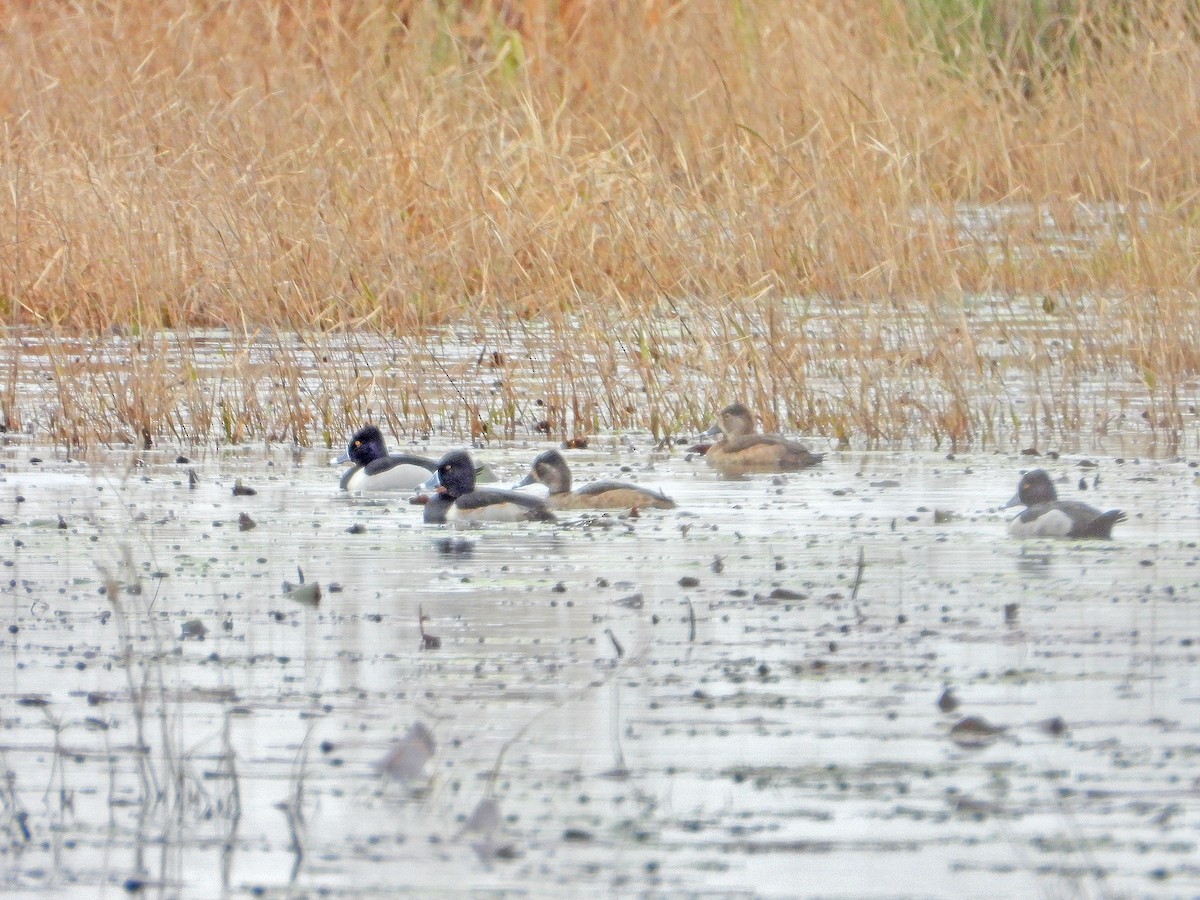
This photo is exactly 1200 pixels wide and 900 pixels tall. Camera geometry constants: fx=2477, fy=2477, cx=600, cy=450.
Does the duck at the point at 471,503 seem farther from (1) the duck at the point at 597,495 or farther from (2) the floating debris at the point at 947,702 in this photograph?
(2) the floating debris at the point at 947,702

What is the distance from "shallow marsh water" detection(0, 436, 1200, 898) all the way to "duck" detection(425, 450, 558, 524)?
0.13 m

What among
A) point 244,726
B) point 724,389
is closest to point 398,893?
point 244,726

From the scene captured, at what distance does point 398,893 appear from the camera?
4.55 metres

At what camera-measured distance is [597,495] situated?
935 centimetres

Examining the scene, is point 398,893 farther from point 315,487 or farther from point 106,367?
point 106,367

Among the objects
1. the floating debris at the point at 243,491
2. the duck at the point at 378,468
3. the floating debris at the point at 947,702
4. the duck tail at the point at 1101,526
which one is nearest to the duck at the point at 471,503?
the duck at the point at 378,468

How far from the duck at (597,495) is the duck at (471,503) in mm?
114

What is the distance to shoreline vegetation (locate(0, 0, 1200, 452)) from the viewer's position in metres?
11.8

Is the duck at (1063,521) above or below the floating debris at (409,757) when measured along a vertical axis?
above

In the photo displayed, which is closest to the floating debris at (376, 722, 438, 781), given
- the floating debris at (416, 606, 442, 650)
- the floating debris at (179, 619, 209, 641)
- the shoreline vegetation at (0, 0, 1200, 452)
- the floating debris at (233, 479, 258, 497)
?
the floating debris at (416, 606, 442, 650)

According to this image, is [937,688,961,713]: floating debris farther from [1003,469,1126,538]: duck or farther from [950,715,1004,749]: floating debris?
[1003,469,1126,538]: duck

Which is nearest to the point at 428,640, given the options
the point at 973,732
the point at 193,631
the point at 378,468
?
the point at 193,631

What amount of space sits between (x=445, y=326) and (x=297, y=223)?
58.1 inches

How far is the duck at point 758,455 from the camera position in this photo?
1028 cm
